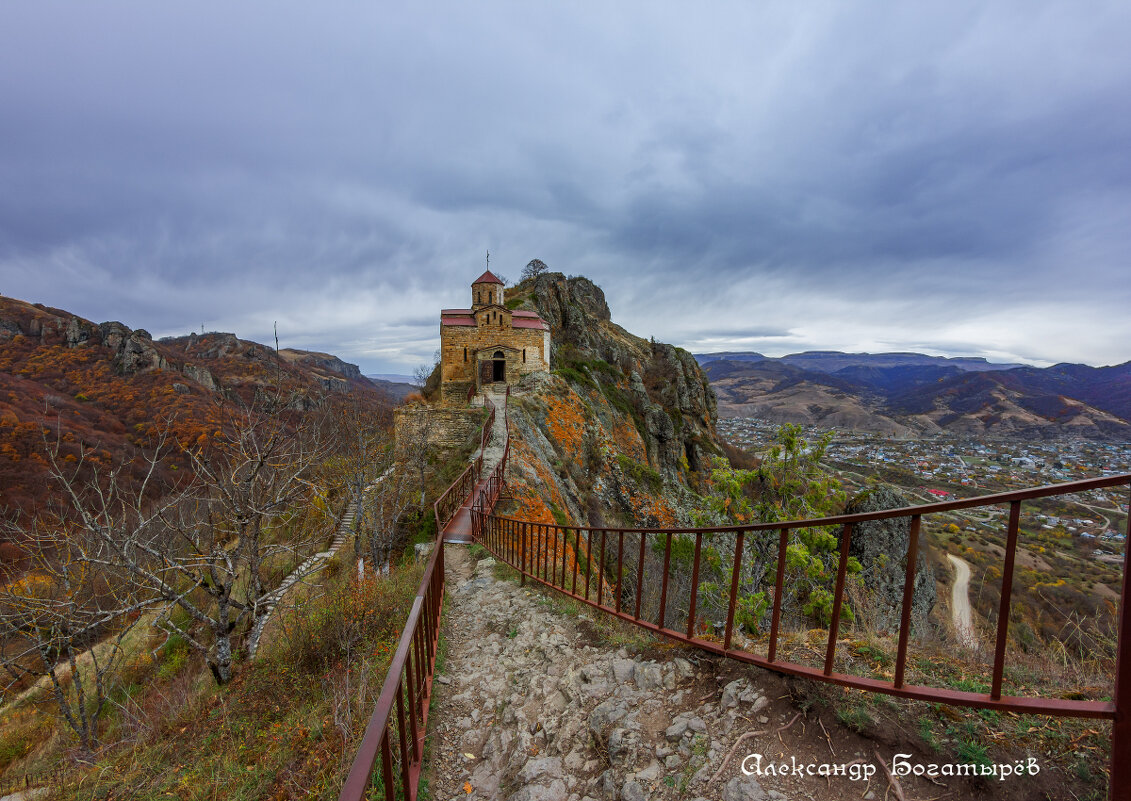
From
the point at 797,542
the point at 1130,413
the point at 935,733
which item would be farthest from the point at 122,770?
the point at 1130,413

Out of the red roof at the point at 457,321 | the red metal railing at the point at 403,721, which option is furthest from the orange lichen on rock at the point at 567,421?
the red metal railing at the point at 403,721

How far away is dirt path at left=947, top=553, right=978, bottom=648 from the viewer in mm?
4791

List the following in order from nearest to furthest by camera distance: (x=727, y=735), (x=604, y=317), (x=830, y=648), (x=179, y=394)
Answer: (x=830, y=648) → (x=727, y=735) → (x=179, y=394) → (x=604, y=317)

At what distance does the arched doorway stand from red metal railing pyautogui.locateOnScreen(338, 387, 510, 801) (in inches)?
835

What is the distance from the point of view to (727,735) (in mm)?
2881

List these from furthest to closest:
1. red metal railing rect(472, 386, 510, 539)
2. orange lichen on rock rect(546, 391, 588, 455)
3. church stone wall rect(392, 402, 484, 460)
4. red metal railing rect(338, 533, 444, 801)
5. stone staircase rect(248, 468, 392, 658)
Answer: orange lichen on rock rect(546, 391, 588, 455) < church stone wall rect(392, 402, 484, 460) < red metal railing rect(472, 386, 510, 539) < stone staircase rect(248, 468, 392, 658) < red metal railing rect(338, 533, 444, 801)

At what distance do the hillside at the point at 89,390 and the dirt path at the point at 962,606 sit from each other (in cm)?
2830

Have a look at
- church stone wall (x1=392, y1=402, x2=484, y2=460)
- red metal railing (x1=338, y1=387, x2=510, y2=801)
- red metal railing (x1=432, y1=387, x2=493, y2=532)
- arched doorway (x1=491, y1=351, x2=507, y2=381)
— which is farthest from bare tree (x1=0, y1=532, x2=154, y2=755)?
arched doorway (x1=491, y1=351, x2=507, y2=381)

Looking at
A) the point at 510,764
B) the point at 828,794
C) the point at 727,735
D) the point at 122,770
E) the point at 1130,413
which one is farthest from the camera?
the point at 1130,413

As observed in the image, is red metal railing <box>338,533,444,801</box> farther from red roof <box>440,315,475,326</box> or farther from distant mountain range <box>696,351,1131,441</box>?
distant mountain range <box>696,351,1131,441</box>

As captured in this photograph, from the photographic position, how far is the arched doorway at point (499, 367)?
2634 cm

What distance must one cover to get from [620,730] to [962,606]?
57.9 ft

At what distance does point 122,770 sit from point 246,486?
3981 mm

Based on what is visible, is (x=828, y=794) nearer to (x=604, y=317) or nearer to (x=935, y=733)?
(x=935, y=733)
